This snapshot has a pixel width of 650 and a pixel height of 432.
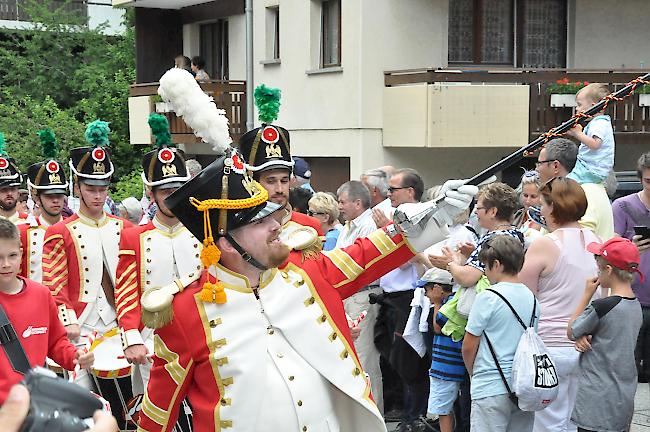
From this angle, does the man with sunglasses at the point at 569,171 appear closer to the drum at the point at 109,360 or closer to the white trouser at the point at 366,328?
the white trouser at the point at 366,328

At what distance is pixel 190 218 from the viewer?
14.7ft

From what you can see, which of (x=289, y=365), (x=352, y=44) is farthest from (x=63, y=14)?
(x=289, y=365)

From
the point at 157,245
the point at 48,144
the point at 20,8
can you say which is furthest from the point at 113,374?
the point at 20,8

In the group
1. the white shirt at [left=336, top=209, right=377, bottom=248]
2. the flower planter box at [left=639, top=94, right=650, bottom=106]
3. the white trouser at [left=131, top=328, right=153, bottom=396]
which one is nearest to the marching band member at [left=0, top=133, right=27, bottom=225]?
the white shirt at [left=336, top=209, right=377, bottom=248]

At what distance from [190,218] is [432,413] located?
3882 mm

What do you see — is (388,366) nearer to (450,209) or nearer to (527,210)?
(527,210)

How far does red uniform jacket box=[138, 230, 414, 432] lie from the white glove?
219 millimetres

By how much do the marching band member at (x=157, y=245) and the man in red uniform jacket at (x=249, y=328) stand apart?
8.20 feet

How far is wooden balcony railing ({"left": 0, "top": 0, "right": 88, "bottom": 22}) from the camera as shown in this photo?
36.5 metres

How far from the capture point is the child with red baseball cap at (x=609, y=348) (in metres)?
6.30

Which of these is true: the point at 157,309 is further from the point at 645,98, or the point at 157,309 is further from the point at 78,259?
the point at 645,98

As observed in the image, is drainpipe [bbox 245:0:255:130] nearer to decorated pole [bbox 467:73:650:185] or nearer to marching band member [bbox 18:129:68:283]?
marching band member [bbox 18:129:68:283]

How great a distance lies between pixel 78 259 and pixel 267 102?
2873 mm

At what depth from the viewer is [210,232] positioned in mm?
4395
